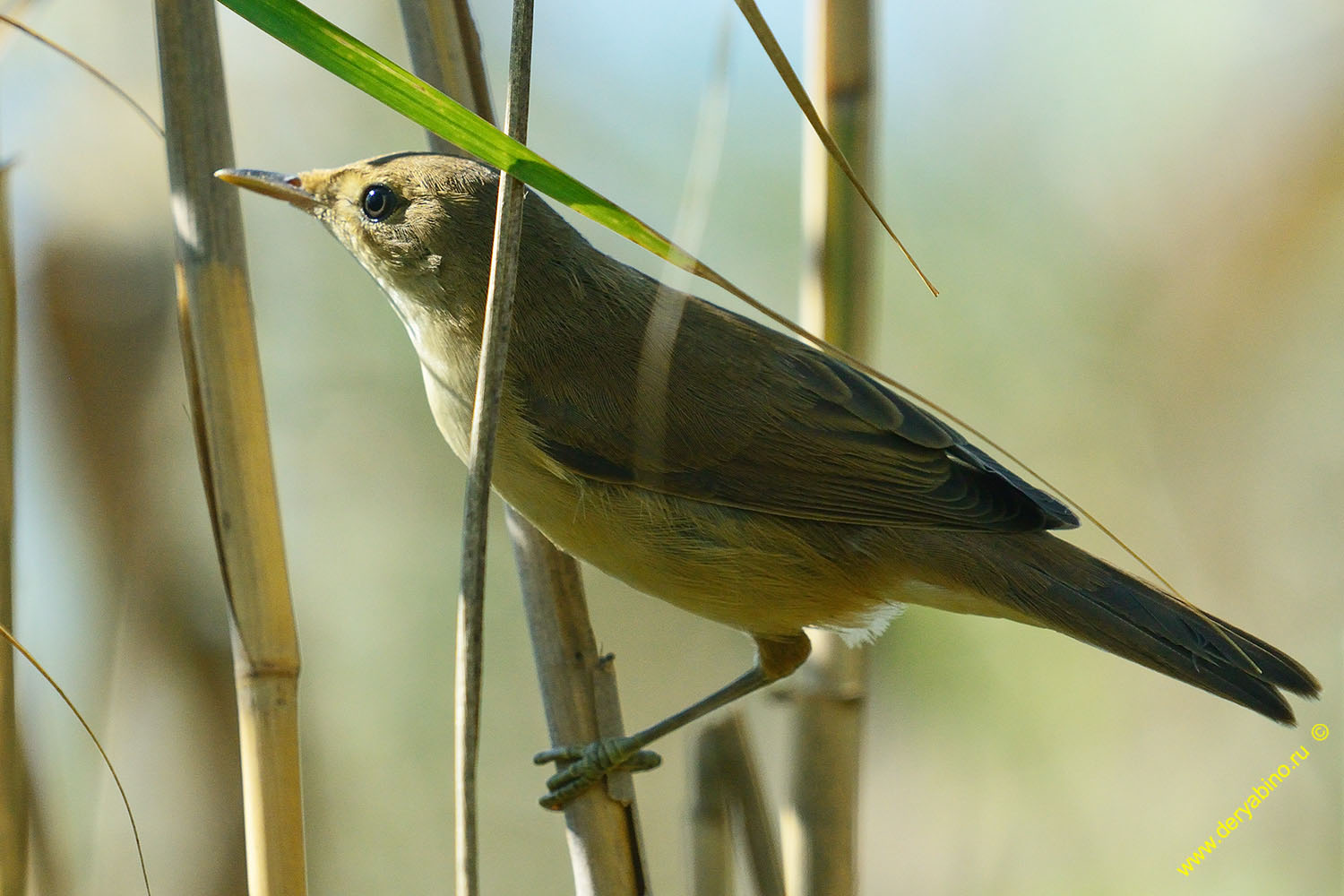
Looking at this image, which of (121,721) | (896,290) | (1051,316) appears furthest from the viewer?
(896,290)

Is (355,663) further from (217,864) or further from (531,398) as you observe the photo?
(531,398)

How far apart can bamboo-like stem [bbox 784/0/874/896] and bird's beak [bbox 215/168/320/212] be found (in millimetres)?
1088

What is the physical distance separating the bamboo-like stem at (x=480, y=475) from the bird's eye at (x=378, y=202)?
3.82 feet

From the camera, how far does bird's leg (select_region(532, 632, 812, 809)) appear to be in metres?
2.01

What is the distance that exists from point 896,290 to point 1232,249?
3.97 feet

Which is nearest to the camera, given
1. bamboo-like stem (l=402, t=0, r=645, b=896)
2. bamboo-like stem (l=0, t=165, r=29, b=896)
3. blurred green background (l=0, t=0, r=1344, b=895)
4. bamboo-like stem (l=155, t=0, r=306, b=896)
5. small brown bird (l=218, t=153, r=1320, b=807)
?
bamboo-like stem (l=155, t=0, r=306, b=896)

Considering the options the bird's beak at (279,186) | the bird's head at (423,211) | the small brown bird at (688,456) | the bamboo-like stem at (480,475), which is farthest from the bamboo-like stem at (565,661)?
the bamboo-like stem at (480,475)

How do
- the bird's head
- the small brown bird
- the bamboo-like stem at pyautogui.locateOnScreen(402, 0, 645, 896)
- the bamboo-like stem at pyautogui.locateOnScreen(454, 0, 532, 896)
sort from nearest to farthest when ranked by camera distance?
the bamboo-like stem at pyautogui.locateOnScreen(454, 0, 532, 896)
the bamboo-like stem at pyautogui.locateOnScreen(402, 0, 645, 896)
the small brown bird
the bird's head

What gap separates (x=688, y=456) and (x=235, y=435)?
3.21ft

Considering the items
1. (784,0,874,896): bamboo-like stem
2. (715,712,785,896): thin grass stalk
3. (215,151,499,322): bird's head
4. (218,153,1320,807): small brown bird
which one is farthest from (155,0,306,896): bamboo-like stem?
(784,0,874,896): bamboo-like stem

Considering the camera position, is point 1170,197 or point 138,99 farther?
point 1170,197

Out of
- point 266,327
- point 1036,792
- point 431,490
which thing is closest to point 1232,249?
point 1036,792

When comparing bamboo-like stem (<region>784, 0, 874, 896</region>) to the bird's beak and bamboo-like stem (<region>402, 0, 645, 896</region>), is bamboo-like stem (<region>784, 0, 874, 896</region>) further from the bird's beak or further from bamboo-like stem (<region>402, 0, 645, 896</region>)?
the bird's beak

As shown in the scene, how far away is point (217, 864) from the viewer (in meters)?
2.64
